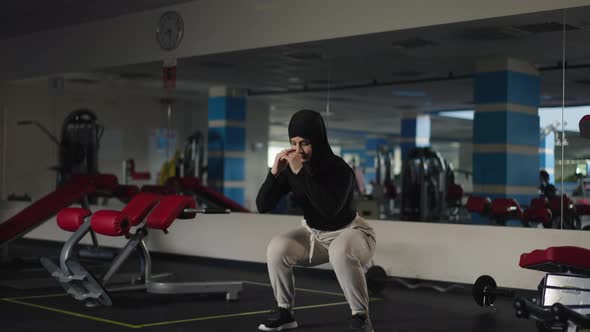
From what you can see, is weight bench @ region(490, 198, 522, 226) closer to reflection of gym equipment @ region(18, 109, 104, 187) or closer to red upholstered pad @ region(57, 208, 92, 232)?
red upholstered pad @ region(57, 208, 92, 232)

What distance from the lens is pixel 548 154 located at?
19.1ft

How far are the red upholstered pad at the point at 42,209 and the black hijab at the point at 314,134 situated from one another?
10.5 ft

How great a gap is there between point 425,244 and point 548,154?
45.5 inches

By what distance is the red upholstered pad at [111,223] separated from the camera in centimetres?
463

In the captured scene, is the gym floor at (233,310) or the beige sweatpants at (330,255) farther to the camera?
the gym floor at (233,310)

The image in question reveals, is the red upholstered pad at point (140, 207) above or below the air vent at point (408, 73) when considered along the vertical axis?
below

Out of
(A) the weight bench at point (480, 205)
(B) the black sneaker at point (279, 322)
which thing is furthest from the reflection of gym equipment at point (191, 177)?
(B) the black sneaker at point (279, 322)

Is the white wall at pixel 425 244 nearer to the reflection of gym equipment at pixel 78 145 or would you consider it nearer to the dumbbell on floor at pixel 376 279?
the dumbbell on floor at pixel 376 279

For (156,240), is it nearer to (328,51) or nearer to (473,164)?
(328,51)

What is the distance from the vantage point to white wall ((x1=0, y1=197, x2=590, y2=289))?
5.48 m

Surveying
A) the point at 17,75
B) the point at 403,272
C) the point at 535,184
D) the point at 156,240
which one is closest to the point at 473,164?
the point at 535,184

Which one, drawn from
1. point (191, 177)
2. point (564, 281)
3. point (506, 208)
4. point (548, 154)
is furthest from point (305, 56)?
point (564, 281)

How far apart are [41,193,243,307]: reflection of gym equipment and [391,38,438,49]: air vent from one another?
8.66 feet

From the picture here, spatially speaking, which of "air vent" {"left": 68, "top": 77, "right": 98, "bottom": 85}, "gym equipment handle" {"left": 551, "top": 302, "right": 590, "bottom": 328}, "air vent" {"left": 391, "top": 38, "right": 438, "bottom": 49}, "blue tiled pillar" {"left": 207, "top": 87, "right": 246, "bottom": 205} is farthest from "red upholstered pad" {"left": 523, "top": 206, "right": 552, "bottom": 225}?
"air vent" {"left": 68, "top": 77, "right": 98, "bottom": 85}
